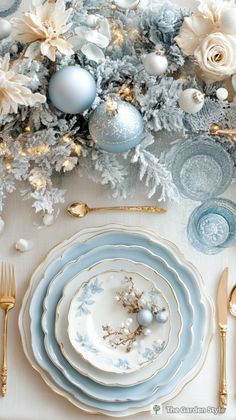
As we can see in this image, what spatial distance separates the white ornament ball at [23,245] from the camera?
1.44m

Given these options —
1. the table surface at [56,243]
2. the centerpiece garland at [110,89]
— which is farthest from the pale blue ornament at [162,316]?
the centerpiece garland at [110,89]

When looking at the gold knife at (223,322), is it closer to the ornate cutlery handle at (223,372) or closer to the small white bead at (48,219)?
the ornate cutlery handle at (223,372)

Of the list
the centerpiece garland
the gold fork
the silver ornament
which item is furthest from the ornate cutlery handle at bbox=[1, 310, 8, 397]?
the silver ornament

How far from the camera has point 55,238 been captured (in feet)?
4.76

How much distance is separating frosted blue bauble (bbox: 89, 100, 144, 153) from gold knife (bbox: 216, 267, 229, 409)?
0.32 metres

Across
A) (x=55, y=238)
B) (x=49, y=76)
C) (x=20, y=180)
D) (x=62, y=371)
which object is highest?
(x=49, y=76)

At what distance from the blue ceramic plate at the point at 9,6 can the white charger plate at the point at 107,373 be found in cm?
55

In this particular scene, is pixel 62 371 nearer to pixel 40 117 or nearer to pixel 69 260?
pixel 69 260

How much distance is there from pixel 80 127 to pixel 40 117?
0.08m

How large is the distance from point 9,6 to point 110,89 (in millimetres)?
294

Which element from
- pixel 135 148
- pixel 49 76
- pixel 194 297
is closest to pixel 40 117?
pixel 49 76

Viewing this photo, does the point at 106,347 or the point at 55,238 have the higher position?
the point at 55,238

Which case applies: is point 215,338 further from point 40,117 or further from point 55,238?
point 40,117

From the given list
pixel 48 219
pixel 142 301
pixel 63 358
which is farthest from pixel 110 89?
pixel 63 358
